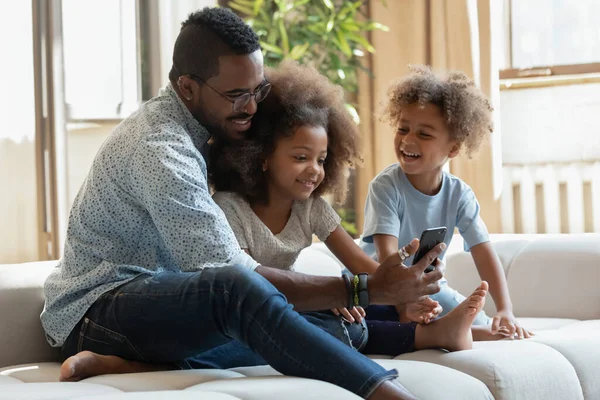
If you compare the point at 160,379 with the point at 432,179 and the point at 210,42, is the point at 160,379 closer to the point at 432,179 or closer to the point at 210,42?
the point at 210,42

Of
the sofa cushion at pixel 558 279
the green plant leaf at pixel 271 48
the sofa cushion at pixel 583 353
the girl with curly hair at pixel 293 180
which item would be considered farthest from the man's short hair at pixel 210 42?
the green plant leaf at pixel 271 48

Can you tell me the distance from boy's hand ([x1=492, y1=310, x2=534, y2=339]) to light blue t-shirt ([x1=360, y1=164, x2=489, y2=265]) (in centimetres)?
26

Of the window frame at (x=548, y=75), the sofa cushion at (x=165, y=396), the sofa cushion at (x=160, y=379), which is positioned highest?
the window frame at (x=548, y=75)

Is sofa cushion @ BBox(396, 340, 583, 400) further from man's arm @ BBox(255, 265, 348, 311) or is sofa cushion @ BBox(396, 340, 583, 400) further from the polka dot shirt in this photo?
the polka dot shirt

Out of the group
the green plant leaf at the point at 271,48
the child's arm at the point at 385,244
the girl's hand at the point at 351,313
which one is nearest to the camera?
the girl's hand at the point at 351,313

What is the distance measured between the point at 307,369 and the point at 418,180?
1119 mm

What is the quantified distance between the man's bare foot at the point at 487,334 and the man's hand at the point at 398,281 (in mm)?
450

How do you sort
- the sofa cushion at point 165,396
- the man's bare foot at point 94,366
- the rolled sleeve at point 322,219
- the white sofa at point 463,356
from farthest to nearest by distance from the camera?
the rolled sleeve at point 322,219
the man's bare foot at point 94,366
the white sofa at point 463,356
the sofa cushion at point 165,396

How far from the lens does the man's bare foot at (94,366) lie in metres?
1.76

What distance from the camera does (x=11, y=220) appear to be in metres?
3.70

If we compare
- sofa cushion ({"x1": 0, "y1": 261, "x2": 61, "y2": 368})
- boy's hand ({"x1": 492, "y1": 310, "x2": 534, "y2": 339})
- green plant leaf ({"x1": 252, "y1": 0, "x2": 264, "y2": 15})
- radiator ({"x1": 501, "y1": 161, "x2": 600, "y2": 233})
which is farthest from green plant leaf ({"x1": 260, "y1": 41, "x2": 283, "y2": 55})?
sofa cushion ({"x1": 0, "y1": 261, "x2": 61, "y2": 368})

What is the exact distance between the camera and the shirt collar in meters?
2.02

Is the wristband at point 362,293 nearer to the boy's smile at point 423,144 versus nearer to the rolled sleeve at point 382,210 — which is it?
the rolled sleeve at point 382,210

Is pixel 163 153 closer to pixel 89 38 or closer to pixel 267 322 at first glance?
pixel 267 322
